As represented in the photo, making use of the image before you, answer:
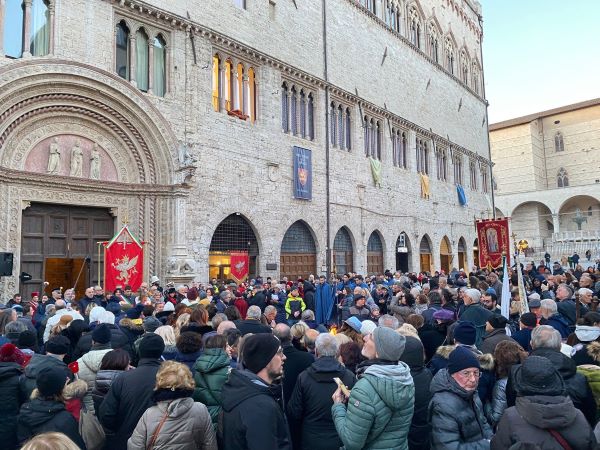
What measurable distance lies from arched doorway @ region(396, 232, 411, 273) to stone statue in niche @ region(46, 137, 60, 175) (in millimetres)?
16594

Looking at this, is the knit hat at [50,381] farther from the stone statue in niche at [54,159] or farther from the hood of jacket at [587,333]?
the stone statue in niche at [54,159]

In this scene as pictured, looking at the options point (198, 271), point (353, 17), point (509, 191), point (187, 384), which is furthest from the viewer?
point (509, 191)

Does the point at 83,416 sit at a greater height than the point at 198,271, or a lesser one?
lesser

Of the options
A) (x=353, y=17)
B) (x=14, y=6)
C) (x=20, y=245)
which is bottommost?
(x=20, y=245)

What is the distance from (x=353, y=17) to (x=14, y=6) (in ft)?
50.0

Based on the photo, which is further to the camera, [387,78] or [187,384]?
[387,78]

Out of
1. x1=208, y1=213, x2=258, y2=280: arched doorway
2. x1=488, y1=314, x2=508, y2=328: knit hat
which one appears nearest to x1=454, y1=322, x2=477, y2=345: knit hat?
x1=488, y1=314, x2=508, y2=328: knit hat

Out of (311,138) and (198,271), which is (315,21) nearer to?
(311,138)

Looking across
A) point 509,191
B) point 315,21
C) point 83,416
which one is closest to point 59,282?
point 83,416

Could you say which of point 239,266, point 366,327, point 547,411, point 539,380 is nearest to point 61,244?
point 239,266

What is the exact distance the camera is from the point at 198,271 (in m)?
14.6

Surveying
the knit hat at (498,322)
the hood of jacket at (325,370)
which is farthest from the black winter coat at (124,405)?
the knit hat at (498,322)

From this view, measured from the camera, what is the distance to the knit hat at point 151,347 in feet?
11.8

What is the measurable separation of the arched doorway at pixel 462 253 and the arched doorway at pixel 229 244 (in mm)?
18657
